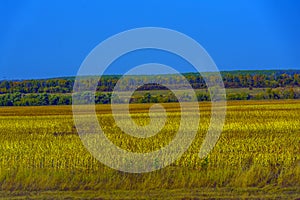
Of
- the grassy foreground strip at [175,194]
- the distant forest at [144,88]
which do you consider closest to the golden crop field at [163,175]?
the grassy foreground strip at [175,194]

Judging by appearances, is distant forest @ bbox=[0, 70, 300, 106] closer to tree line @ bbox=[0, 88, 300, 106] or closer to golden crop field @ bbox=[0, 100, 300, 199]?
tree line @ bbox=[0, 88, 300, 106]

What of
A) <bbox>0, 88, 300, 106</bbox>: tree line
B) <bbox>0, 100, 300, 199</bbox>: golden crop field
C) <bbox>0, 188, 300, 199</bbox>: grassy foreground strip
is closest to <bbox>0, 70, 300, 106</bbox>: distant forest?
<bbox>0, 88, 300, 106</bbox>: tree line

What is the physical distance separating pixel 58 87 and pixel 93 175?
3647 inches

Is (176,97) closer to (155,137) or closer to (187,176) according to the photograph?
(155,137)

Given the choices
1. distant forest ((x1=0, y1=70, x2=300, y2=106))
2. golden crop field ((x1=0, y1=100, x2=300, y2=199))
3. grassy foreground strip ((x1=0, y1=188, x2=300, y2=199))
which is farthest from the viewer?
distant forest ((x1=0, y1=70, x2=300, y2=106))

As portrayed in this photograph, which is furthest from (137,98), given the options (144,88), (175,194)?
(175,194)

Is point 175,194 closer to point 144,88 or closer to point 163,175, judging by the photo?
point 163,175

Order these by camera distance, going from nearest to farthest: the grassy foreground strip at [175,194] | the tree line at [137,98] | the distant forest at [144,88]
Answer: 1. the grassy foreground strip at [175,194]
2. the tree line at [137,98]
3. the distant forest at [144,88]

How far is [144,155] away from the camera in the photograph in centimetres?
1466

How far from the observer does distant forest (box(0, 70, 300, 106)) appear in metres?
82.9

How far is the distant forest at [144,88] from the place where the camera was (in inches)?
3263

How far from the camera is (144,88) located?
103 meters

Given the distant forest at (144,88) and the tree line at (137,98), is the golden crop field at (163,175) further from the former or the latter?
the distant forest at (144,88)

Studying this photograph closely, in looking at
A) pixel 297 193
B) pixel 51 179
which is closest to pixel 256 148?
pixel 297 193
